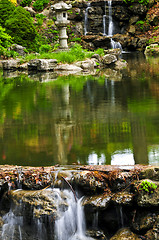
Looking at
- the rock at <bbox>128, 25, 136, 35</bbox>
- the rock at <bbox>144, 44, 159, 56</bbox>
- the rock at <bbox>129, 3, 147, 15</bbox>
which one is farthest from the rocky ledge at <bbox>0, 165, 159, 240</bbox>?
the rock at <bbox>129, 3, 147, 15</bbox>

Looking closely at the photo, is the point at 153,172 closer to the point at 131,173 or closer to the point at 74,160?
the point at 131,173

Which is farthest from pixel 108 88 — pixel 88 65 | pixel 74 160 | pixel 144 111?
pixel 88 65

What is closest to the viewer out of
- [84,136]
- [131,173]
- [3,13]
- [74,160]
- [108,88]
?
[131,173]

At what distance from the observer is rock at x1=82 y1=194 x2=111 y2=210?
129 inches

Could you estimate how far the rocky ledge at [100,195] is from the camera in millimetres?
3113

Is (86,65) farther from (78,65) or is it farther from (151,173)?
(151,173)

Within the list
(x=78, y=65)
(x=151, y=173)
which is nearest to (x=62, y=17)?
(x=78, y=65)

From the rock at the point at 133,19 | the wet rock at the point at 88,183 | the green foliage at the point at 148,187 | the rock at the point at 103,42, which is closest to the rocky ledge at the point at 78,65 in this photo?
the rock at the point at 103,42

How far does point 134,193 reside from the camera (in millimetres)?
3248

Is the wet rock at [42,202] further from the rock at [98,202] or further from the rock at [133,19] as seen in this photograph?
the rock at [133,19]

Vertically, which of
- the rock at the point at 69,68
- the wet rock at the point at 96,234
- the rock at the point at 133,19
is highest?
the rock at the point at 133,19

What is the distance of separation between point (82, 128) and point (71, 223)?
96.7 inches

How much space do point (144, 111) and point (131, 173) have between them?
3.14 meters

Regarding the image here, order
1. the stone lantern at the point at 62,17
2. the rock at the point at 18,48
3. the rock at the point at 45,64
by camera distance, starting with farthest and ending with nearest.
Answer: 1. the rock at the point at 18,48
2. the stone lantern at the point at 62,17
3. the rock at the point at 45,64
